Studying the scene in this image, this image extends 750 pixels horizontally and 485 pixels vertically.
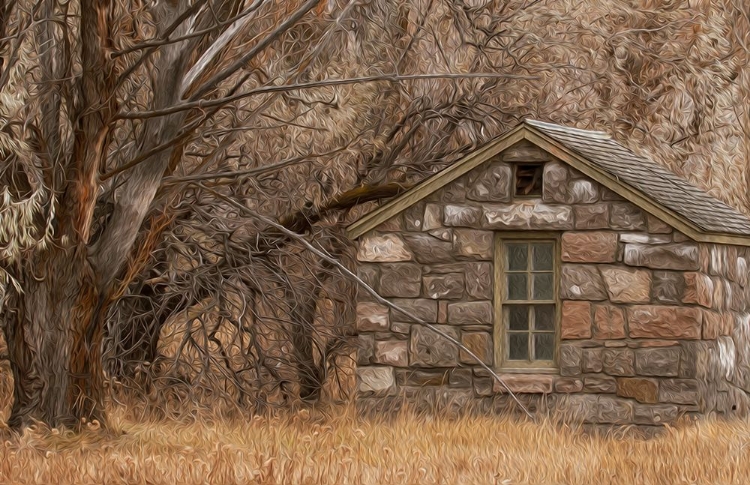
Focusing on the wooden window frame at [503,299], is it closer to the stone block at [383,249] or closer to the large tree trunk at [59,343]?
the stone block at [383,249]

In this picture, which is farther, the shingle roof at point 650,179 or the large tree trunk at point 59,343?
the shingle roof at point 650,179

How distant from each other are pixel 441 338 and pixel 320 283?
215 centimetres

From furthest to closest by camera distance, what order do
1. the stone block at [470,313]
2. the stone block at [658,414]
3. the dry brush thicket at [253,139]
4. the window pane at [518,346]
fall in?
1. the window pane at [518,346]
2. the stone block at [470,313]
3. the stone block at [658,414]
4. the dry brush thicket at [253,139]

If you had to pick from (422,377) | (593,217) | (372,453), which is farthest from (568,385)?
(372,453)

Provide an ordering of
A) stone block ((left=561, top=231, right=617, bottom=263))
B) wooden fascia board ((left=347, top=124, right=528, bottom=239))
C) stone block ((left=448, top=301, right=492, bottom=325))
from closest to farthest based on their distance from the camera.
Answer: stone block ((left=561, top=231, right=617, bottom=263)), wooden fascia board ((left=347, top=124, right=528, bottom=239)), stone block ((left=448, top=301, right=492, bottom=325))

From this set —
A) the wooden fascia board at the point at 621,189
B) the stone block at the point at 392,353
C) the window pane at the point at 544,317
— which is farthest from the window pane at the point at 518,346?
the wooden fascia board at the point at 621,189

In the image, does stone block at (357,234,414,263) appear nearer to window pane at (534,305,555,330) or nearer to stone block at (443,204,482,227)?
stone block at (443,204,482,227)

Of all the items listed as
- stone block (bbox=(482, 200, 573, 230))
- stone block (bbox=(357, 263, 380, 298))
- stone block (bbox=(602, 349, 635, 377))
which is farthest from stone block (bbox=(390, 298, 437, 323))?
stone block (bbox=(602, 349, 635, 377))

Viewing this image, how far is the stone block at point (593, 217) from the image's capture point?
12.7 metres

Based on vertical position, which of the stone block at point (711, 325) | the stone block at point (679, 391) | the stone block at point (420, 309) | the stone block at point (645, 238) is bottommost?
the stone block at point (679, 391)

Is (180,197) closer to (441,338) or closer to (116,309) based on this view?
(116,309)

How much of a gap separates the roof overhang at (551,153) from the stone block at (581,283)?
31.2 inches

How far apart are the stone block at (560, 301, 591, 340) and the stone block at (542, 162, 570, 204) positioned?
1019mm

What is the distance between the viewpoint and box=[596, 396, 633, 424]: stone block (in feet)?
41.5
